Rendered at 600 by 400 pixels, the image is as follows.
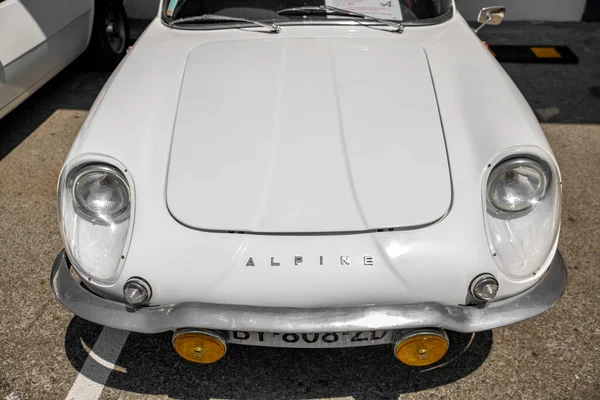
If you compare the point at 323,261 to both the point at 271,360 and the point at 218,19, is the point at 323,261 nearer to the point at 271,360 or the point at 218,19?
the point at 271,360

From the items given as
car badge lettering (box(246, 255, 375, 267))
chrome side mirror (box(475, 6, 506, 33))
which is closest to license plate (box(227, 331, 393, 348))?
car badge lettering (box(246, 255, 375, 267))

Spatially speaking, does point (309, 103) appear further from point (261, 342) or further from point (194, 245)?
point (261, 342)

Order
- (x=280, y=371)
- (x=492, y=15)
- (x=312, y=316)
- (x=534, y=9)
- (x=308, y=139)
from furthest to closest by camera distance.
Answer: (x=534, y=9) → (x=492, y=15) → (x=280, y=371) → (x=308, y=139) → (x=312, y=316)

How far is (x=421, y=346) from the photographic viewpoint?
7.40ft

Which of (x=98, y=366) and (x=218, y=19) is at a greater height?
(x=218, y=19)

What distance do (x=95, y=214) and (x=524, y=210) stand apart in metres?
1.63

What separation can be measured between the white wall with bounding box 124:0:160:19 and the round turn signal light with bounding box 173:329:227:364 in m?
5.12

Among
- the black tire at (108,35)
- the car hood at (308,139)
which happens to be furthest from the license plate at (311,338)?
the black tire at (108,35)

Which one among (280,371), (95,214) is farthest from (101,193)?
(280,371)

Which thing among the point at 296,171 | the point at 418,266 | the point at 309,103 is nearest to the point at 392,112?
the point at 309,103

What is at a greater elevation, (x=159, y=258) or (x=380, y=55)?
(x=380, y=55)

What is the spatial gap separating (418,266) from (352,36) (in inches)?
57.0

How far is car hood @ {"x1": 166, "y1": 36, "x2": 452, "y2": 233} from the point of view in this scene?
232 centimetres

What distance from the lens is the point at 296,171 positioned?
2436mm
